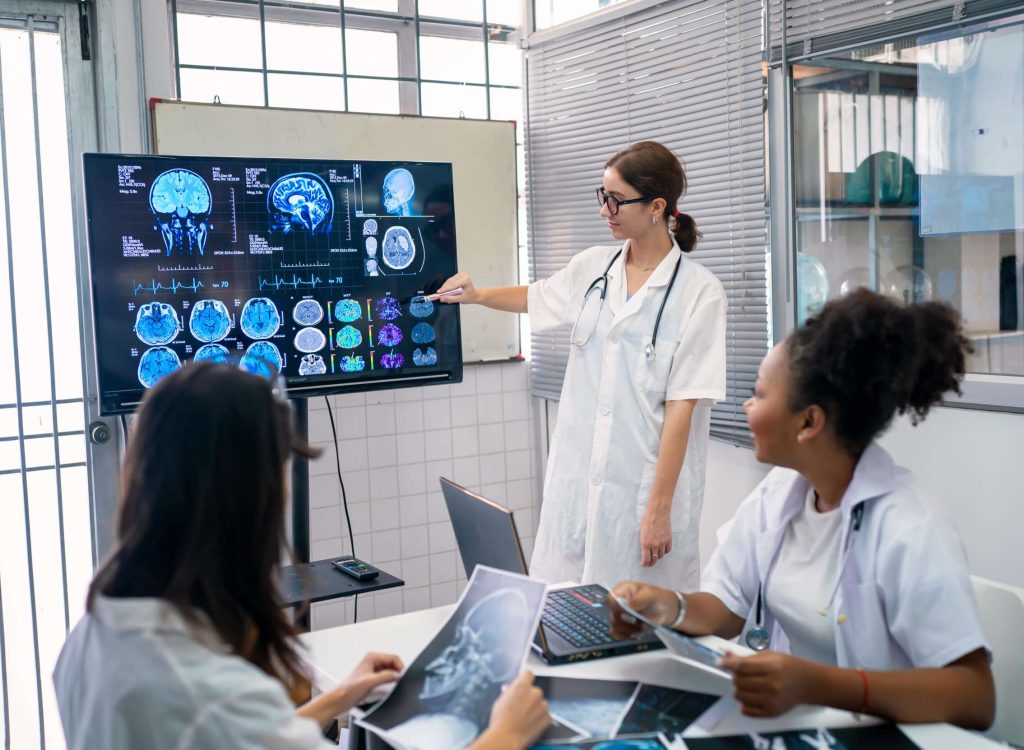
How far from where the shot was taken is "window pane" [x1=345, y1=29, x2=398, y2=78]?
388cm

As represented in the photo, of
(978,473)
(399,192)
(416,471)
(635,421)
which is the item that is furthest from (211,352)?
(978,473)

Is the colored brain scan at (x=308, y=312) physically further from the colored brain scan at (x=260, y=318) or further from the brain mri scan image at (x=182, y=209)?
the brain mri scan image at (x=182, y=209)

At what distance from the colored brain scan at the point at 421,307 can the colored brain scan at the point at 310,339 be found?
1.03 feet

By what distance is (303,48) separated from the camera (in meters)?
3.77

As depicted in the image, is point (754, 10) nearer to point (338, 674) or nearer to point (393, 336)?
point (393, 336)

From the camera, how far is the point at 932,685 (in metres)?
1.42

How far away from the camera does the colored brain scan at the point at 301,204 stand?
9.62 feet

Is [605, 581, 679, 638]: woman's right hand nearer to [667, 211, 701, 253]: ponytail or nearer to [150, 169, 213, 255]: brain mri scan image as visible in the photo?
[667, 211, 701, 253]: ponytail

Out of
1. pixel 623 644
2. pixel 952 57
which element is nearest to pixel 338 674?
pixel 623 644

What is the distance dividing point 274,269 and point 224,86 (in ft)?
3.55

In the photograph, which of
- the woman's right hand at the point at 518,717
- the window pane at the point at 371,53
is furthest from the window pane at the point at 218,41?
the woman's right hand at the point at 518,717

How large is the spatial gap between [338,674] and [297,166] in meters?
1.76

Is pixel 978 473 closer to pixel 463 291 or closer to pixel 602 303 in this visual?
pixel 602 303

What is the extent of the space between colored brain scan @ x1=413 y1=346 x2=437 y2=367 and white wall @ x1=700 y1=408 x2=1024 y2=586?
1.40 metres
